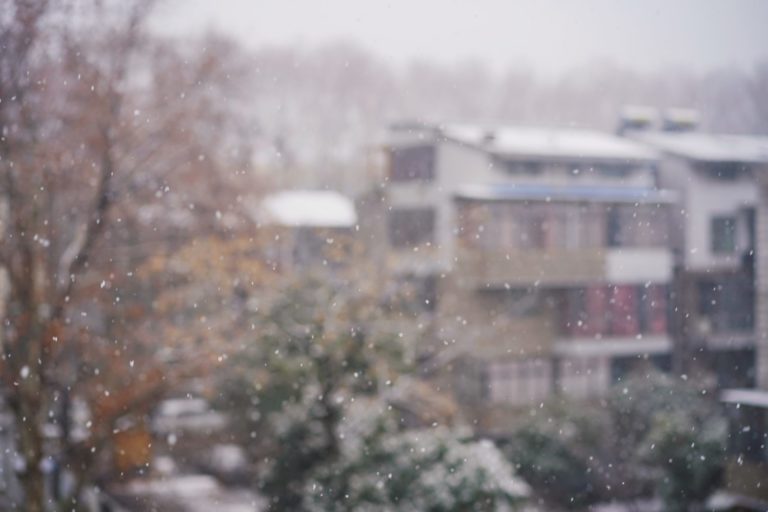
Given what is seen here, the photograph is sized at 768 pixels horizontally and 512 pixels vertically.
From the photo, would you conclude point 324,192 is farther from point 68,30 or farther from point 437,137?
point 68,30

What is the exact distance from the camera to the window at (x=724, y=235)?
7.79 feet

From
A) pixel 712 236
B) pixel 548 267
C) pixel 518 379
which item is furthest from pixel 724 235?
pixel 518 379

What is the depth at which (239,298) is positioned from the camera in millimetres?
3148

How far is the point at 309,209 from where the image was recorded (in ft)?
10.6

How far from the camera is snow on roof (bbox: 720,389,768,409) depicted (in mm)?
2336

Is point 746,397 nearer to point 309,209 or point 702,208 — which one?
point 702,208

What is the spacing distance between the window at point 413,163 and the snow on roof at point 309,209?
253 mm

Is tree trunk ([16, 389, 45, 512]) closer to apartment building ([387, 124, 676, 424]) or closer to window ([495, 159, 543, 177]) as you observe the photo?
apartment building ([387, 124, 676, 424])

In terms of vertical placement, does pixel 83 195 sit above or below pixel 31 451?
above

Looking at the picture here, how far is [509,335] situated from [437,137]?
991mm

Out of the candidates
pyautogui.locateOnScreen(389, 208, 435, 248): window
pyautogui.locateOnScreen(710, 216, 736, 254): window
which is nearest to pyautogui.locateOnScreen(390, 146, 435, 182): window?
pyautogui.locateOnScreen(389, 208, 435, 248): window

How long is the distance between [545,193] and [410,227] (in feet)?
1.91

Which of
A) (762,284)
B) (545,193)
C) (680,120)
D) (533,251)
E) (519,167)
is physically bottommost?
(762,284)

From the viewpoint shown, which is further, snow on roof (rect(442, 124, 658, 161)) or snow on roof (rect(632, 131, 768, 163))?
snow on roof (rect(442, 124, 658, 161))
